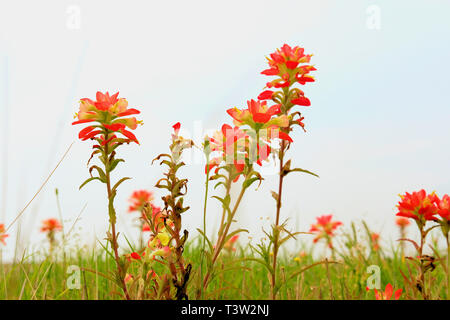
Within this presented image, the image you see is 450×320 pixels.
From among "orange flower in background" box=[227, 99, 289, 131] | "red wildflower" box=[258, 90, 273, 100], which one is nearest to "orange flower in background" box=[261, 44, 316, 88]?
"red wildflower" box=[258, 90, 273, 100]

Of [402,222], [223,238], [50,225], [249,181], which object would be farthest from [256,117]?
[402,222]

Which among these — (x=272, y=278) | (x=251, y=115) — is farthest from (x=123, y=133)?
(x=272, y=278)

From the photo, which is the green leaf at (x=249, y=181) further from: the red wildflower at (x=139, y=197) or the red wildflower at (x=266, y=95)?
the red wildflower at (x=139, y=197)

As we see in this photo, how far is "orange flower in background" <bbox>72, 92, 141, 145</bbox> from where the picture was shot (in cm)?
189

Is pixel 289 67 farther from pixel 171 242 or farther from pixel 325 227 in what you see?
pixel 325 227

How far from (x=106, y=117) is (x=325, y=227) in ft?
11.8

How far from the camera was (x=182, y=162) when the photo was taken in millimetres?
1901

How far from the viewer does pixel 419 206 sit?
2.41m

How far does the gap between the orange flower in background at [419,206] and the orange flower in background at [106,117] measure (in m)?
1.54

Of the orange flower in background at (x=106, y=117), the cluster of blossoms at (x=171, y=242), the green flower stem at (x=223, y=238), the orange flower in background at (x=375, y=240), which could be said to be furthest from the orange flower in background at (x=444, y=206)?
the orange flower in background at (x=375, y=240)

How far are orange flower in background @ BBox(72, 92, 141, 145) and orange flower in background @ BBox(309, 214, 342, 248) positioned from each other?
3.44 m

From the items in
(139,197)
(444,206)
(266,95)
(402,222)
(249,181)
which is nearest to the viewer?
(249,181)
